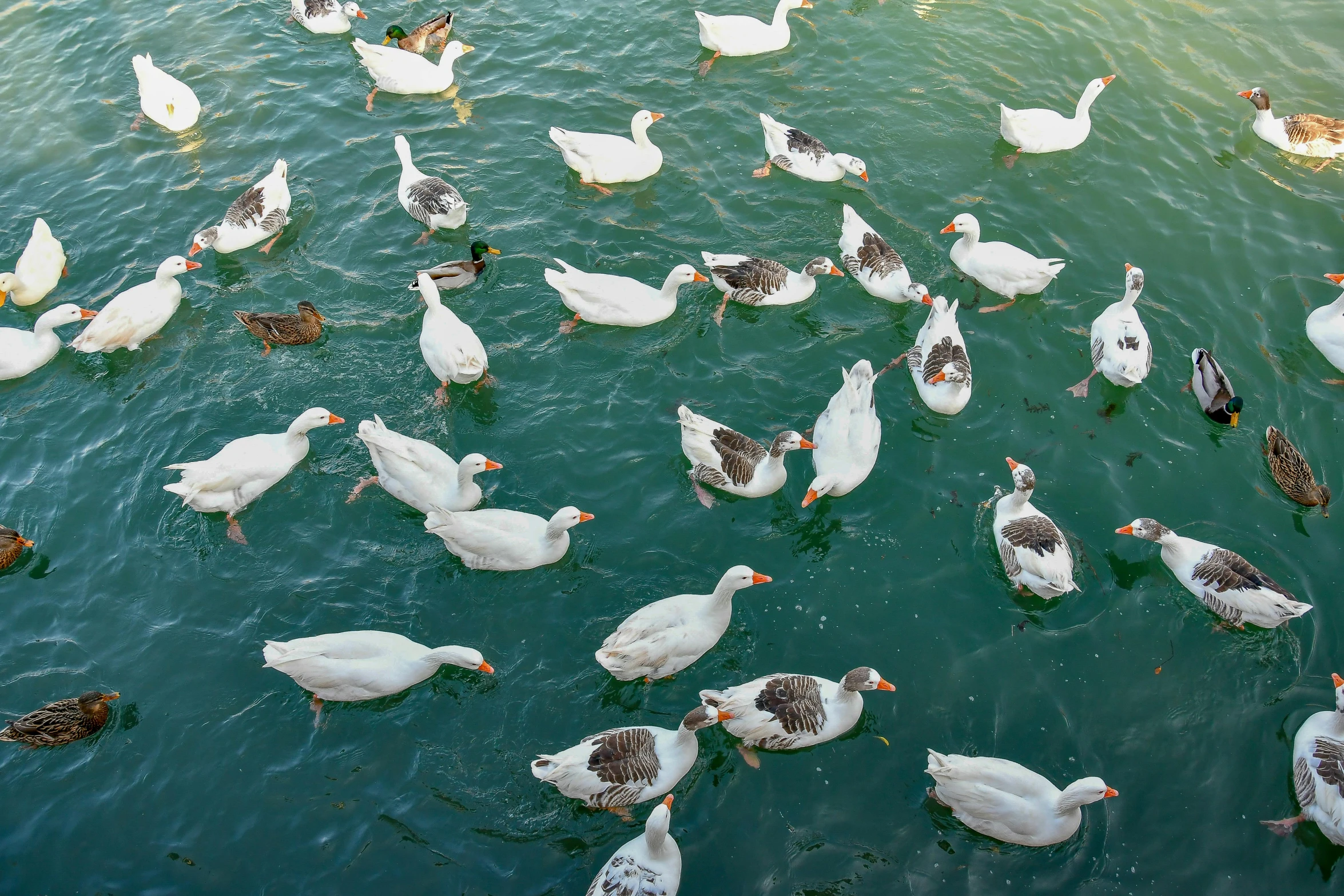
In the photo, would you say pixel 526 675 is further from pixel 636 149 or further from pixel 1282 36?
pixel 1282 36

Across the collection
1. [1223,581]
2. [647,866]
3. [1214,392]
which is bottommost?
[647,866]

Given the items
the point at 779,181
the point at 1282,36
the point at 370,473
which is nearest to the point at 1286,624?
the point at 779,181

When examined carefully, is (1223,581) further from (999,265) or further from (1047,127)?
(1047,127)

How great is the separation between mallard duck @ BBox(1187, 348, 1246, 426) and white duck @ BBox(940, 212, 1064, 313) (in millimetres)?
2021

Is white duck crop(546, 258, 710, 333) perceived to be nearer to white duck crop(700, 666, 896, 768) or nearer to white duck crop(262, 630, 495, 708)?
white duck crop(262, 630, 495, 708)

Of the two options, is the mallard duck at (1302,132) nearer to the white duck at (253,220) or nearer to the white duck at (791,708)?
the white duck at (791,708)

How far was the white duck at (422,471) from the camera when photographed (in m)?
8.74

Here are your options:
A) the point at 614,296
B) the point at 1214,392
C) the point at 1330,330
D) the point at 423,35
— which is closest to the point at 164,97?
the point at 423,35

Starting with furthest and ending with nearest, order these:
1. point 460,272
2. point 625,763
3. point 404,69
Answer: point 404,69 < point 460,272 < point 625,763

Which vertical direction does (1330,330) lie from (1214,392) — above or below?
above

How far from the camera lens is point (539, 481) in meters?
9.38

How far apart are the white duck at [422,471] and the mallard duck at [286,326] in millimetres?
2309

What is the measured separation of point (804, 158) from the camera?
479 inches

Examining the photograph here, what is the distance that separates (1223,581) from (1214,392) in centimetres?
263
